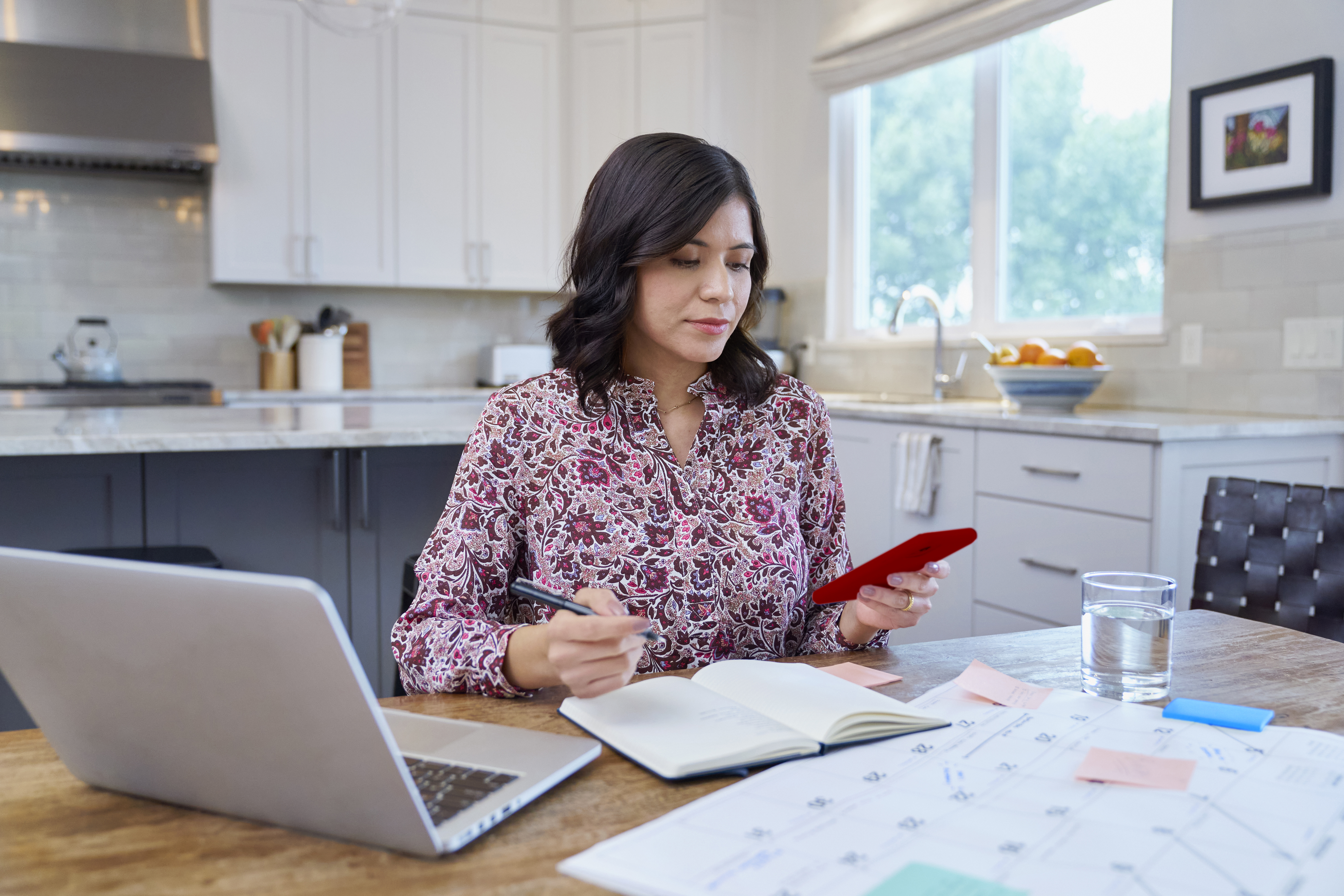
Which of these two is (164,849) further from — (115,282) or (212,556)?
(115,282)

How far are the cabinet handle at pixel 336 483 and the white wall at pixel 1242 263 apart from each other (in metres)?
2.18

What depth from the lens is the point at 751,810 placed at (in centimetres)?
70

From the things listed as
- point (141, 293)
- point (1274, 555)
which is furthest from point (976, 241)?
point (141, 293)

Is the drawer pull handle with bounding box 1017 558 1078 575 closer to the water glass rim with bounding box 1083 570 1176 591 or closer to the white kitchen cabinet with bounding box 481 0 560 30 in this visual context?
the water glass rim with bounding box 1083 570 1176 591

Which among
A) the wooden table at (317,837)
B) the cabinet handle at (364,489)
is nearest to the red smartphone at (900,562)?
the wooden table at (317,837)

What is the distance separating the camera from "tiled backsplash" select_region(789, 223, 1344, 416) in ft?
8.27

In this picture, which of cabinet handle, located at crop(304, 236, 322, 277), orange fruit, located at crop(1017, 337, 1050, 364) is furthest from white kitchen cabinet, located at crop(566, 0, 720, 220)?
orange fruit, located at crop(1017, 337, 1050, 364)

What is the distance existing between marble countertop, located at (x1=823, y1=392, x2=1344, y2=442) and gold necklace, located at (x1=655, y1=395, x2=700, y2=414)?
27.9 inches

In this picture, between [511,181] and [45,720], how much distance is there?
13.3 ft

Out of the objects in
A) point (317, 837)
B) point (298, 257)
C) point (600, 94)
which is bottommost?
point (317, 837)

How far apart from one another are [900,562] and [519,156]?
3908mm

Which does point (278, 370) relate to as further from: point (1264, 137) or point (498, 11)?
point (1264, 137)

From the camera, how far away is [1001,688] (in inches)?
37.5

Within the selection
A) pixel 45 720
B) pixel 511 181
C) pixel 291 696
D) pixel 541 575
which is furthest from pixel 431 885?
pixel 511 181
